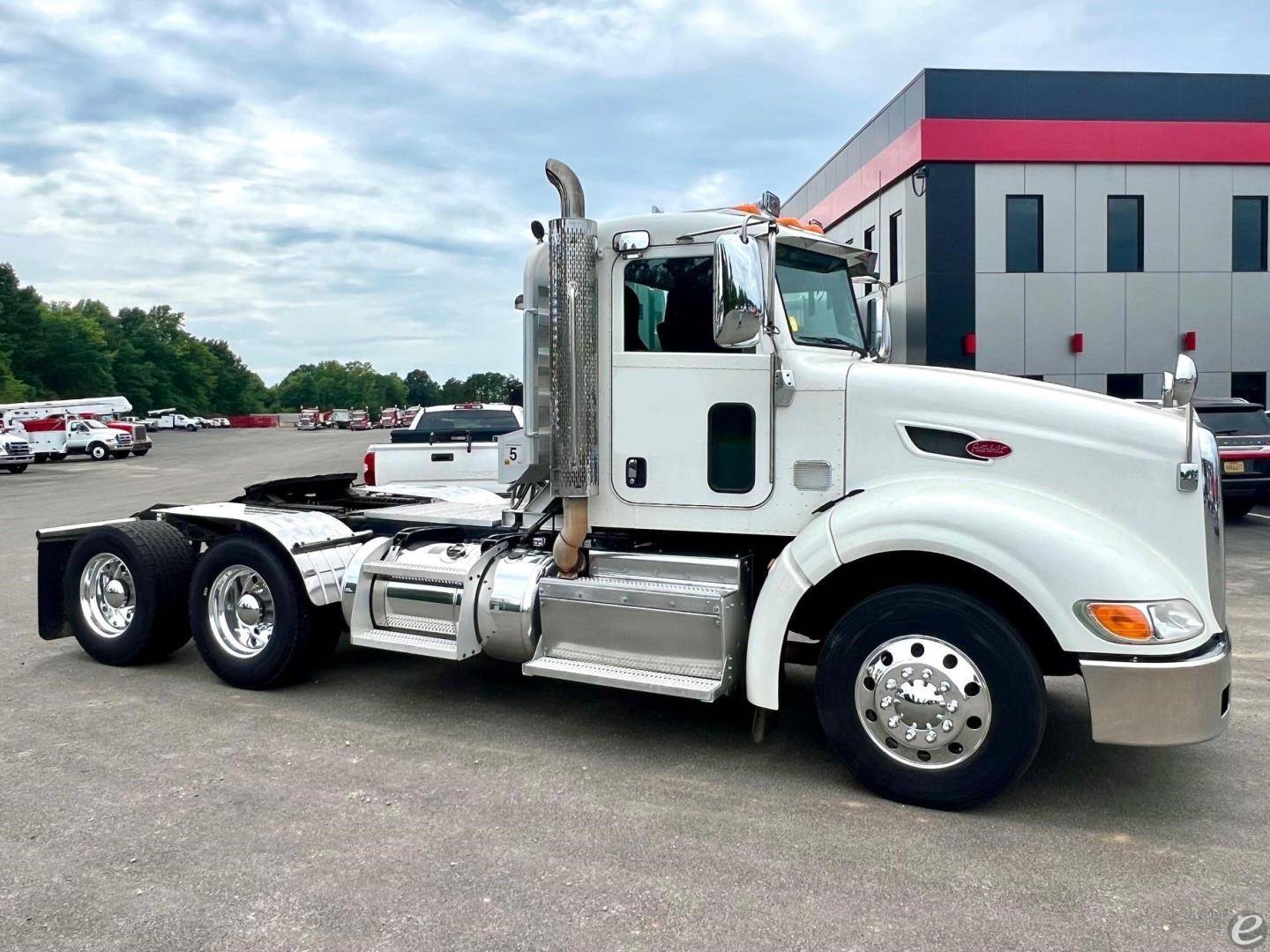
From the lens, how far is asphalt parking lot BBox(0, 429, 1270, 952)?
345 cm

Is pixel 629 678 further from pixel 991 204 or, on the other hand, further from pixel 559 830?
pixel 991 204

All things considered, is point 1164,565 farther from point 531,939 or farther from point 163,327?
point 163,327

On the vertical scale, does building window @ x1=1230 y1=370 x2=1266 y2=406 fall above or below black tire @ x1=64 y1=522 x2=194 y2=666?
above

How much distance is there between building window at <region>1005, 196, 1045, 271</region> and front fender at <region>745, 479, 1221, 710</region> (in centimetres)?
1646

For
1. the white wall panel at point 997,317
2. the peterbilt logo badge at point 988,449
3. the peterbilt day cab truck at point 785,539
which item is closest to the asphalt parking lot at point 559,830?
the peterbilt day cab truck at point 785,539

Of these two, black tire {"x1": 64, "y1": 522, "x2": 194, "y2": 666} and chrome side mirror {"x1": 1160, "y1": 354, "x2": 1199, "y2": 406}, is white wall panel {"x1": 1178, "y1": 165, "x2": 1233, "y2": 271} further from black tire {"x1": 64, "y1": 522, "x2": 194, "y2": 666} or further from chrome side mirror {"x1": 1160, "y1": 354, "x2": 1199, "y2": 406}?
black tire {"x1": 64, "y1": 522, "x2": 194, "y2": 666}

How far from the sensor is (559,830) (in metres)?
4.21

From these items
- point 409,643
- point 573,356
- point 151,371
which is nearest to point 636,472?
point 573,356

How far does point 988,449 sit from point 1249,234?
18.9m

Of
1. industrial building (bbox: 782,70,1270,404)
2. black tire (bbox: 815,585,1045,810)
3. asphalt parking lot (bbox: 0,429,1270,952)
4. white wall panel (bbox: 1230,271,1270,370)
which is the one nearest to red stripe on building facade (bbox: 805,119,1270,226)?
industrial building (bbox: 782,70,1270,404)

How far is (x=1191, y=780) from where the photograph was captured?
475cm

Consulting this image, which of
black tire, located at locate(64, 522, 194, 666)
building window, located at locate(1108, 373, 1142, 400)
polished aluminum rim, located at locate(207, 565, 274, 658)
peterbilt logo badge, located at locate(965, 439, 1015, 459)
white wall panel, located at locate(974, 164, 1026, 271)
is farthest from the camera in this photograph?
building window, located at locate(1108, 373, 1142, 400)

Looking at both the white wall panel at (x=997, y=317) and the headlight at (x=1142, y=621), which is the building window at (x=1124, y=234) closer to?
the white wall panel at (x=997, y=317)

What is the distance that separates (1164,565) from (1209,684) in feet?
1.63
